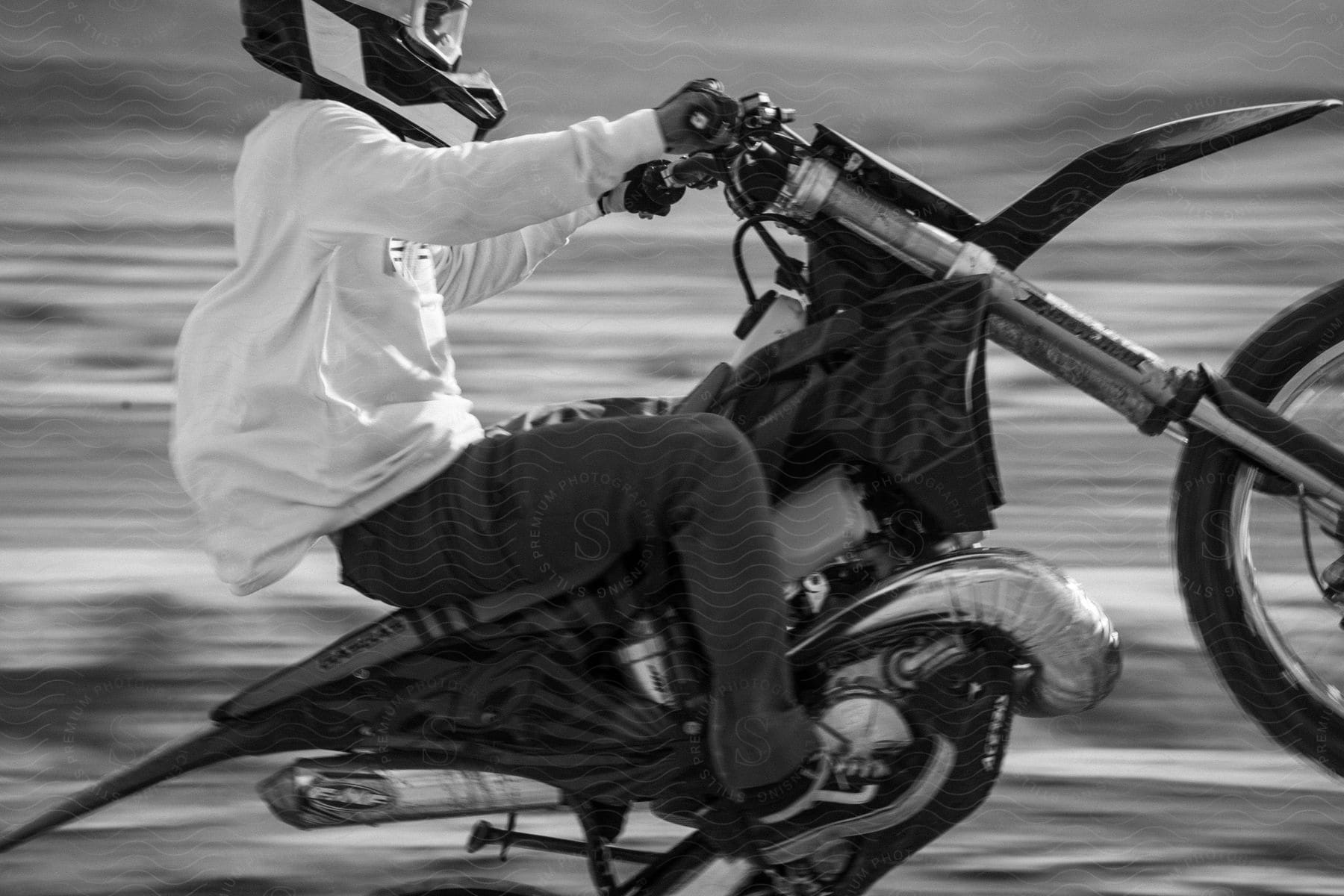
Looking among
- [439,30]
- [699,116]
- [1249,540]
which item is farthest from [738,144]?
[1249,540]

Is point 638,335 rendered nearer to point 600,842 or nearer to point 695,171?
point 695,171

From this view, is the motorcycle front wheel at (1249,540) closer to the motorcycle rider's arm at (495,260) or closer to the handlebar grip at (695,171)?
the handlebar grip at (695,171)

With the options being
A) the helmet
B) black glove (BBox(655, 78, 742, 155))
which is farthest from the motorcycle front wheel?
the helmet

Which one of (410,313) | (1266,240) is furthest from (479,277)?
(1266,240)

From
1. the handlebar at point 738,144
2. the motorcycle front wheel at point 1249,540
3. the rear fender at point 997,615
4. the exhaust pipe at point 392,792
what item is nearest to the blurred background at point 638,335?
the motorcycle front wheel at point 1249,540

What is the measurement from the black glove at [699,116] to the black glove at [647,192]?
0.86ft

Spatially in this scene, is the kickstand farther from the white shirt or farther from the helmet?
the helmet

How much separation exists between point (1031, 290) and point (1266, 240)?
180cm

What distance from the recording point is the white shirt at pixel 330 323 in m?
1.43

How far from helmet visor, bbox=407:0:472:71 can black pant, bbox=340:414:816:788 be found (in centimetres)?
40

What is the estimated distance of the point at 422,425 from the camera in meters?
1.52

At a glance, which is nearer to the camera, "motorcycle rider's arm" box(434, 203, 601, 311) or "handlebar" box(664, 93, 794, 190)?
"handlebar" box(664, 93, 794, 190)

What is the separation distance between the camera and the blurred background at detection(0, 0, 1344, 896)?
206 centimetres

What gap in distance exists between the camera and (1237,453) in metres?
1.61
